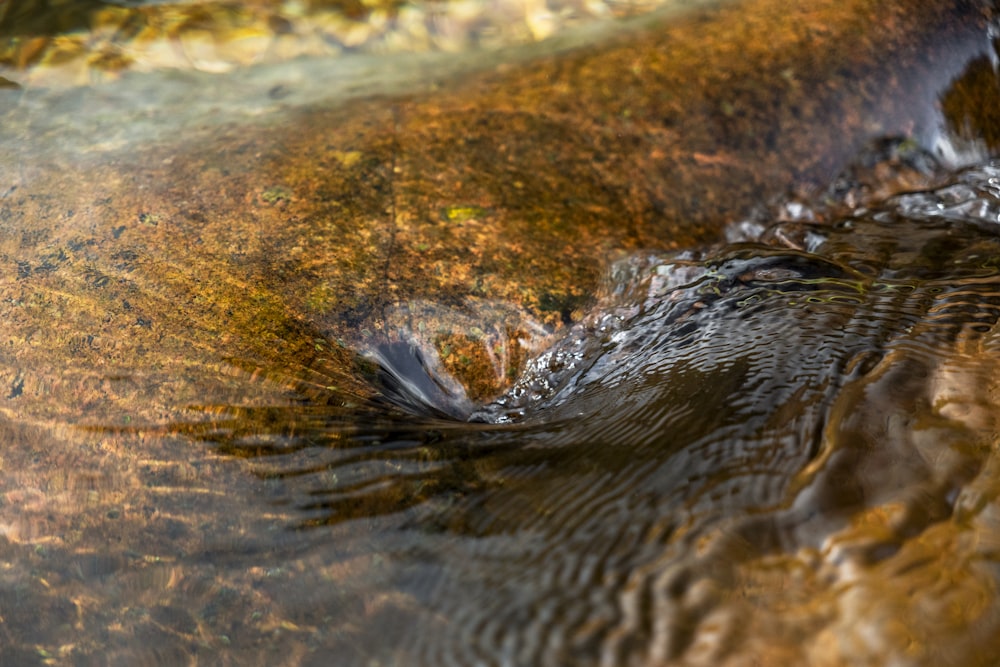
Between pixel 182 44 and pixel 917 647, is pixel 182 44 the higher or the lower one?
the higher one

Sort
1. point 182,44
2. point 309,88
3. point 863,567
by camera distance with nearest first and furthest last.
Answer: point 863,567 < point 309,88 < point 182,44

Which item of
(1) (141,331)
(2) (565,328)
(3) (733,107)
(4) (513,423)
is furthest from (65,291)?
(3) (733,107)

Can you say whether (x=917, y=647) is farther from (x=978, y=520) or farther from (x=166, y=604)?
(x=166, y=604)

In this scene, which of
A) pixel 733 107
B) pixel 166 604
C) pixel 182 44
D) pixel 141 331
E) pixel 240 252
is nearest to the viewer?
pixel 166 604

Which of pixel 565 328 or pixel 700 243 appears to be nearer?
pixel 565 328

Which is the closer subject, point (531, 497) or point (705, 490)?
point (705, 490)
